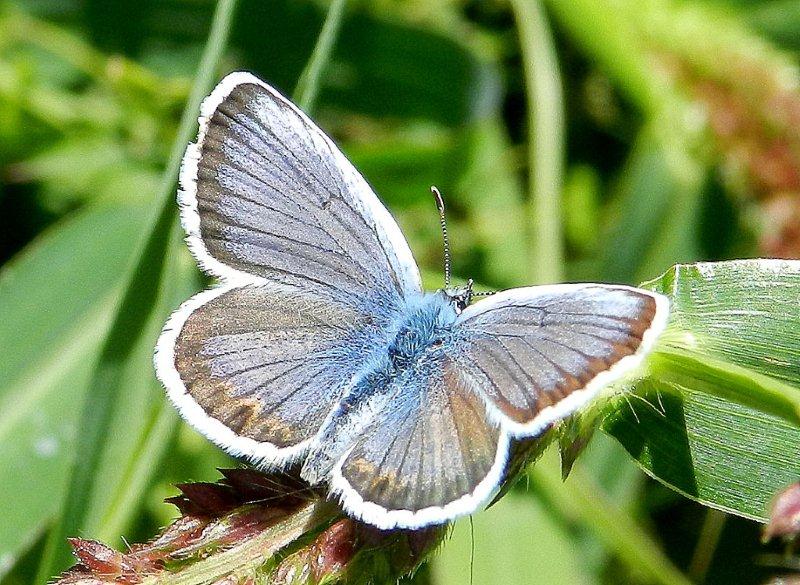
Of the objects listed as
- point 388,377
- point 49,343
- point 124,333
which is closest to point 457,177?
point 49,343

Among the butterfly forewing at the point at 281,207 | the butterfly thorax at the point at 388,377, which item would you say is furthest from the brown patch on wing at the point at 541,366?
Result: the butterfly forewing at the point at 281,207

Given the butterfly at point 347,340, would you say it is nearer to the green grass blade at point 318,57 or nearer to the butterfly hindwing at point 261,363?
the butterfly hindwing at point 261,363

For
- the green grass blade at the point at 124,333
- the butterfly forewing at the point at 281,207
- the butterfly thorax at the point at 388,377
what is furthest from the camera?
the green grass blade at the point at 124,333

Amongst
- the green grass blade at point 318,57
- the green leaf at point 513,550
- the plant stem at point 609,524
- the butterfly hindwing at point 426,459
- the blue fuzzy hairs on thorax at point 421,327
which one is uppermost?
the green grass blade at point 318,57

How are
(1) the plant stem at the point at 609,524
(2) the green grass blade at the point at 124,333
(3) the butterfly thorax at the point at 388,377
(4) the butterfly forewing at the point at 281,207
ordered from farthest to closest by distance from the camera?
(1) the plant stem at the point at 609,524, (2) the green grass blade at the point at 124,333, (4) the butterfly forewing at the point at 281,207, (3) the butterfly thorax at the point at 388,377

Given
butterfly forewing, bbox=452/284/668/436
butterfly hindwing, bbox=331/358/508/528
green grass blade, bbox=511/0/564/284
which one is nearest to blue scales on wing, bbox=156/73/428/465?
butterfly hindwing, bbox=331/358/508/528

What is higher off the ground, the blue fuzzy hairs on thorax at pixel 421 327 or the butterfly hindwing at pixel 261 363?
the blue fuzzy hairs on thorax at pixel 421 327
